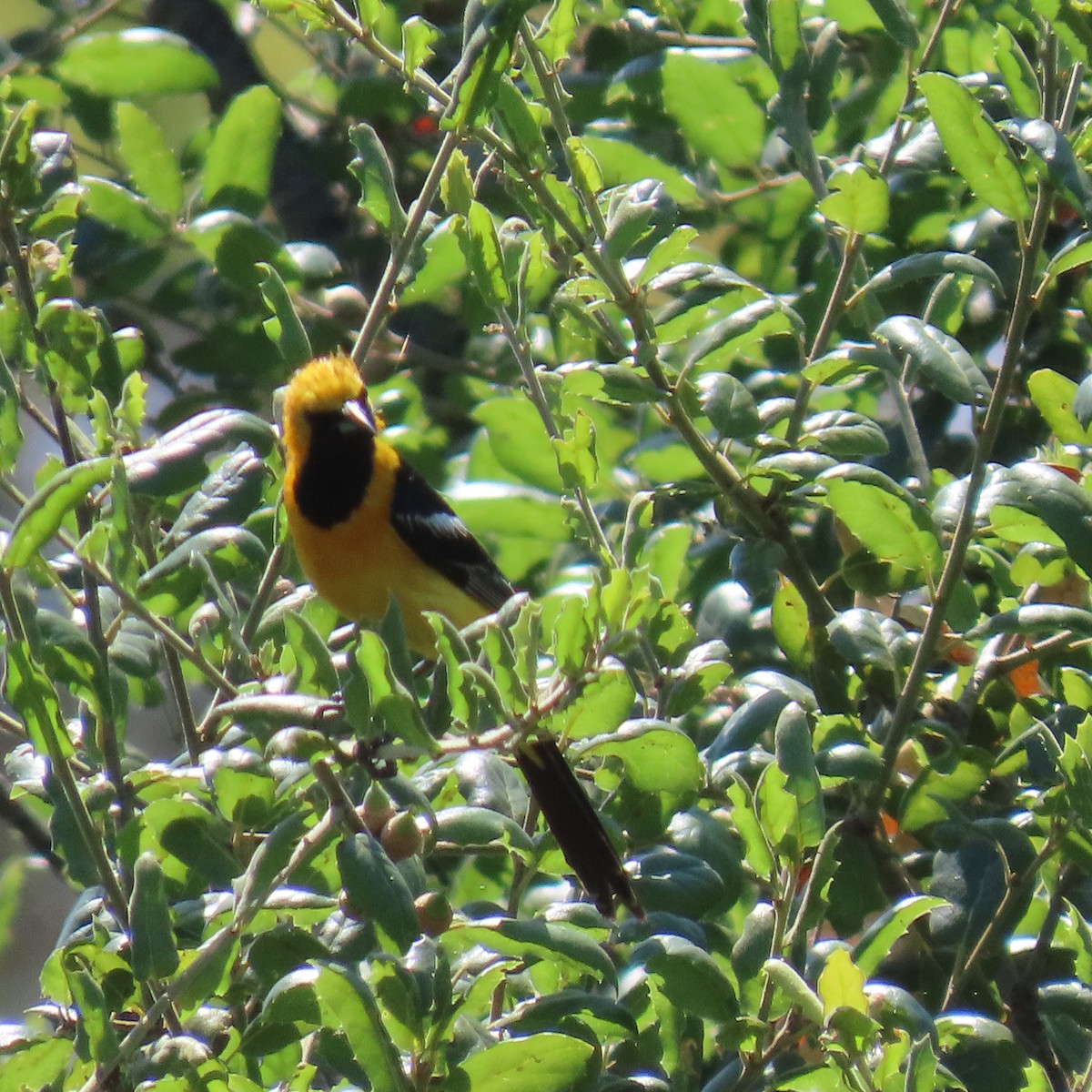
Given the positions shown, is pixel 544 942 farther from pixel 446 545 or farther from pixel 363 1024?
pixel 446 545

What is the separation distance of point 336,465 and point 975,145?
1.80m

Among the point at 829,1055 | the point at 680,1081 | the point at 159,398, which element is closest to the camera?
the point at 829,1055

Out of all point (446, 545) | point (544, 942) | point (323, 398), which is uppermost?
point (544, 942)

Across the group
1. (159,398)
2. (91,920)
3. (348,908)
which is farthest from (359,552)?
(348,908)

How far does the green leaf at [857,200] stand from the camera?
194cm

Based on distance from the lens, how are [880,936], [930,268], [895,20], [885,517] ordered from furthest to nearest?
[895,20] → [930,268] → [885,517] → [880,936]

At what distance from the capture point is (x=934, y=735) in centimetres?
223

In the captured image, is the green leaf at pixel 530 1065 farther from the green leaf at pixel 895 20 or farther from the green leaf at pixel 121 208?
the green leaf at pixel 121 208

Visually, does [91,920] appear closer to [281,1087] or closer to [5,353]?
[281,1087]

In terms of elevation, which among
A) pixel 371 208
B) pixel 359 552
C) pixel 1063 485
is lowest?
pixel 359 552

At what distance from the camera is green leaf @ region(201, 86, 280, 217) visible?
9.50 ft

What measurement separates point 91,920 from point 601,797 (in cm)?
72

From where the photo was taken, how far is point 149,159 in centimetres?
279

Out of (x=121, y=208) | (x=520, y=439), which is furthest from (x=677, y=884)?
(x=121, y=208)
